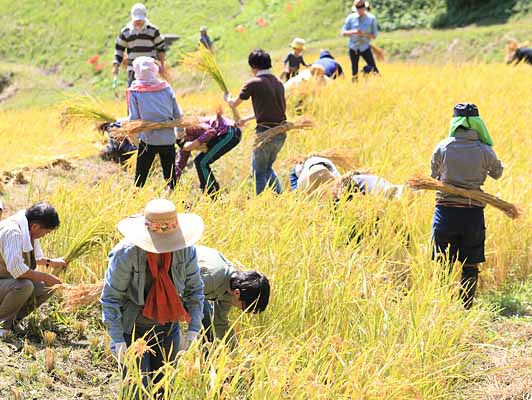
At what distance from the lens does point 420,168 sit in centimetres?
610

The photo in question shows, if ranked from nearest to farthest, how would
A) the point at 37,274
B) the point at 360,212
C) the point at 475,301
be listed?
the point at 37,274 < the point at 475,301 < the point at 360,212

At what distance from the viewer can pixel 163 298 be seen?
3.11 m

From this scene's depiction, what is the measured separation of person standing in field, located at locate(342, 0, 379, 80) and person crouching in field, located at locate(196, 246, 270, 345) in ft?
23.4

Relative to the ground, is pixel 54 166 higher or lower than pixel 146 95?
lower

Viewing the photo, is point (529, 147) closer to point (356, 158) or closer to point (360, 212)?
point (356, 158)

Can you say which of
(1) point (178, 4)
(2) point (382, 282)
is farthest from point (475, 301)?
(1) point (178, 4)

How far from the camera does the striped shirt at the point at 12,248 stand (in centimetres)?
371

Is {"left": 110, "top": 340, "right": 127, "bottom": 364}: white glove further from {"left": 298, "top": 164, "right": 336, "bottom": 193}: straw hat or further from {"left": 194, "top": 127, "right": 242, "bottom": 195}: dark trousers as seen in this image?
{"left": 194, "top": 127, "right": 242, "bottom": 195}: dark trousers

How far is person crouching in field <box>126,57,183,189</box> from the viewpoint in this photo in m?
5.48

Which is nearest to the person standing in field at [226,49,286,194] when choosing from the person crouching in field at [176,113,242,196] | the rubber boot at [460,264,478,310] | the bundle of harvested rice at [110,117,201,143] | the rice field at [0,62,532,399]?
the person crouching in field at [176,113,242,196]

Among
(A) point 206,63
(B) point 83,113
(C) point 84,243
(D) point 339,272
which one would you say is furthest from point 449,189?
(B) point 83,113

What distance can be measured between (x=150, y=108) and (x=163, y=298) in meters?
2.64

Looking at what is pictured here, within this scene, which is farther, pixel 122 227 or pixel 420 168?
pixel 420 168

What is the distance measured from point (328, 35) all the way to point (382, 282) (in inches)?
635
